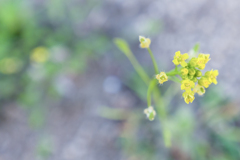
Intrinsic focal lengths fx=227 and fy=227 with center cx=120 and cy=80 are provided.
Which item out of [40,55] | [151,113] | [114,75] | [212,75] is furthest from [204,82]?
[40,55]

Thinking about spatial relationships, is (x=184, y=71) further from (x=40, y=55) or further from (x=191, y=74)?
(x=40, y=55)

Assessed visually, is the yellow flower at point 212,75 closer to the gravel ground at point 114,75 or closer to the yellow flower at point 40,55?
the gravel ground at point 114,75

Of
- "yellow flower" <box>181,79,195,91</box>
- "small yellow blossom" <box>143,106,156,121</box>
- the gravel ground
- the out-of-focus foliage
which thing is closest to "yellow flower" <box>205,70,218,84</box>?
"yellow flower" <box>181,79,195,91</box>

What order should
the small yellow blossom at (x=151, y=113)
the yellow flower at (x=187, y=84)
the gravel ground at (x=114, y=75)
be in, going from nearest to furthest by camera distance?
the yellow flower at (x=187, y=84) → the small yellow blossom at (x=151, y=113) → the gravel ground at (x=114, y=75)

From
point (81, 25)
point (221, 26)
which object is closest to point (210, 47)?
point (221, 26)

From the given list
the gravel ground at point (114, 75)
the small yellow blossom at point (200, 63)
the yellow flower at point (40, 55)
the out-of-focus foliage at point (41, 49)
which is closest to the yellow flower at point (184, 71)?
the small yellow blossom at point (200, 63)

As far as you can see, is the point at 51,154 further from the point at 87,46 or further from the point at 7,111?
the point at 87,46
